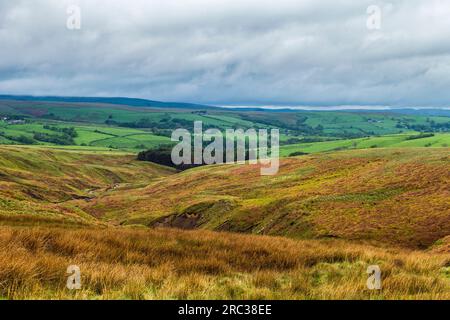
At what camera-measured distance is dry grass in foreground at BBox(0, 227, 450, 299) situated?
10.2 m

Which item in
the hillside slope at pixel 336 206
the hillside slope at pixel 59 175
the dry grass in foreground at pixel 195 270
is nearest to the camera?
the dry grass in foreground at pixel 195 270

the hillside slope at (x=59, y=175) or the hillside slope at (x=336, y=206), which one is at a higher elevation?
the hillside slope at (x=336, y=206)

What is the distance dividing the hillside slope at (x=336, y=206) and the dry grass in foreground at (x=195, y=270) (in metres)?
20.5

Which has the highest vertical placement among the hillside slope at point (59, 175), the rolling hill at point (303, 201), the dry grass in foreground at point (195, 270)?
the dry grass in foreground at point (195, 270)

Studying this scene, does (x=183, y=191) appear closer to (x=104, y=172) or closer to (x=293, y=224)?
(x=293, y=224)

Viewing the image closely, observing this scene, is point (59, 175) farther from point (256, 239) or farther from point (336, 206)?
point (256, 239)

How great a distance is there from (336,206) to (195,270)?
37.6m

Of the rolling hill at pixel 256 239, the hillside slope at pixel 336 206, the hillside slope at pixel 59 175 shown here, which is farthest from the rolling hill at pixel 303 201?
the hillside slope at pixel 59 175

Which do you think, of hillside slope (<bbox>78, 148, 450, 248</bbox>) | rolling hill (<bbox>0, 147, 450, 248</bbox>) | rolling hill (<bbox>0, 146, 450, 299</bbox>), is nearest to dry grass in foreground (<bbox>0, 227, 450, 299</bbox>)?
rolling hill (<bbox>0, 146, 450, 299</bbox>)

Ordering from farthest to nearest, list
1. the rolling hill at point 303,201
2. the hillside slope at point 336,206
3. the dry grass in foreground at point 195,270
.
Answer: the rolling hill at point 303,201 → the hillside slope at point 336,206 → the dry grass in foreground at point 195,270

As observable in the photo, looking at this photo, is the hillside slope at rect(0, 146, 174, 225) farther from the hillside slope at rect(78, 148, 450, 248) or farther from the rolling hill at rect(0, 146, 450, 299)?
the hillside slope at rect(78, 148, 450, 248)

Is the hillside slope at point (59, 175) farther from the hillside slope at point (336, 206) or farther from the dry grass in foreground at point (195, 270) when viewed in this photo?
the dry grass in foreground at point (195, 270)

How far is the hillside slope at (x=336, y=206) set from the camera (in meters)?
38.8

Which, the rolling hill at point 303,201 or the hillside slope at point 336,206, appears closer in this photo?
the hillside slope at point 336,206
